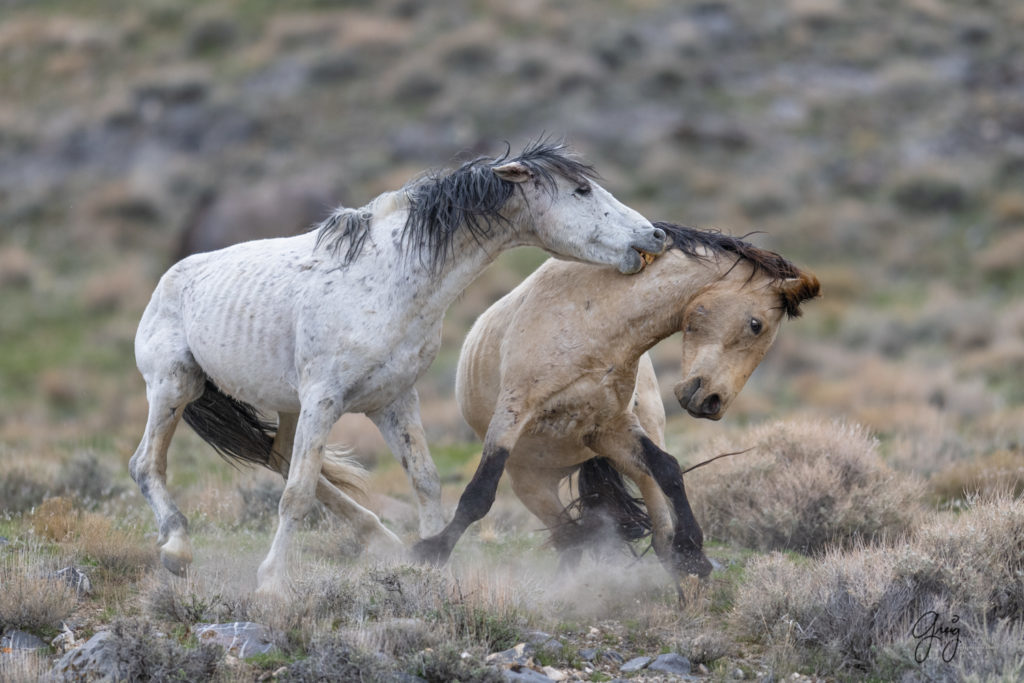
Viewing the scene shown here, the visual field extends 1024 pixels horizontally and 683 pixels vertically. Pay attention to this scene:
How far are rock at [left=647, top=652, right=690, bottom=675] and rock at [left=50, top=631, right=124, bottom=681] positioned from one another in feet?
7.92

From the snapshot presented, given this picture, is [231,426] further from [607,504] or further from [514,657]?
[514,657]

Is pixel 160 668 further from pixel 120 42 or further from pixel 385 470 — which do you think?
pixel 120 42

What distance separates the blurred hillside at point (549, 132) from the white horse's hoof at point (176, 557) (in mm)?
8498

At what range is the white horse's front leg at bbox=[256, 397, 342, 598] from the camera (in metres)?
5.87

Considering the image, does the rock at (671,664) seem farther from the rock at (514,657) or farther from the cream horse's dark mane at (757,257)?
the cream horse's dark mane at (757,257)

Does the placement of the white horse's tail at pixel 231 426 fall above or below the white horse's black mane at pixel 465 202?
below

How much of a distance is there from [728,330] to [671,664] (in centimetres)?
166

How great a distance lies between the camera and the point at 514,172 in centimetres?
591

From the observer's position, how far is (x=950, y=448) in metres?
10.5

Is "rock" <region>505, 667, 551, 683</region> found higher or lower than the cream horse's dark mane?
lower

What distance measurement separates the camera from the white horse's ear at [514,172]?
232 inches

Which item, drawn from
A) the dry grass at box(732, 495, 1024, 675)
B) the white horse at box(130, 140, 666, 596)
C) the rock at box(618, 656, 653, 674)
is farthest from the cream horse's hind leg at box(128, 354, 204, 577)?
the dry grass at box(732, 495, 1024, 675)

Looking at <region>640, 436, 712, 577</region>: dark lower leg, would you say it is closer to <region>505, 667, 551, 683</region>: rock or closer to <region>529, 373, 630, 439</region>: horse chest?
<region>529, 373, 630, 439</region>: horse chest

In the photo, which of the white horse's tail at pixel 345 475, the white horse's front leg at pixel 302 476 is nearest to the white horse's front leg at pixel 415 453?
the white horse's front leg at pixel 302 476
